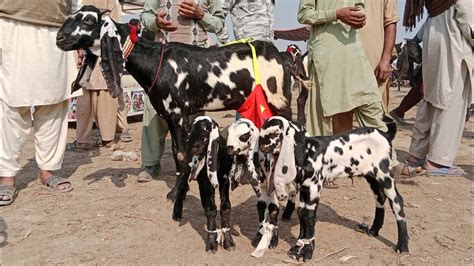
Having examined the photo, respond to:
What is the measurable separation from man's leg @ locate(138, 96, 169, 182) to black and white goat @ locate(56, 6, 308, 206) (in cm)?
78

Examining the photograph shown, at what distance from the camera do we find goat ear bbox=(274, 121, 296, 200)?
10.0 ft

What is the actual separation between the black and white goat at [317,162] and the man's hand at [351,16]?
1.13 metres

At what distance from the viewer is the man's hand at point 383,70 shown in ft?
16.3

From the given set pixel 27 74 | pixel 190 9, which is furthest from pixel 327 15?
pixel 27 74

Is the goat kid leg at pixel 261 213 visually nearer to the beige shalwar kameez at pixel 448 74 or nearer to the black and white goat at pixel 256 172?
the black and white goat at pixel 256 172

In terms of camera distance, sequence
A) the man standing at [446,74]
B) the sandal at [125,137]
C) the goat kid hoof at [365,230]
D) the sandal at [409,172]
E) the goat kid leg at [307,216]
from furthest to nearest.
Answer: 1. the sandal at [125,137]
2. the sandal at [409,172]
3. the man standing at [446,74]
4. the goat kid hoof at [365,230]
5. the goat kid leg at [307,216]

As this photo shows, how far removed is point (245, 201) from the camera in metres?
4.47

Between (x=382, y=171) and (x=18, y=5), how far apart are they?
3.34 metres

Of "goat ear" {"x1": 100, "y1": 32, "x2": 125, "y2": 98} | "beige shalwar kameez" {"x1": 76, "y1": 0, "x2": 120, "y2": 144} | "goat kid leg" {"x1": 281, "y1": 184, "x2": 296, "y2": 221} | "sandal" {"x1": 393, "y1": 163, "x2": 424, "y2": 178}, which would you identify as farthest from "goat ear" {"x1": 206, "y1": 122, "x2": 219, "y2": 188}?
"beige shalwar kameez" {"x1": 76, "y1": 0, "x2": 120, "y2": 144}

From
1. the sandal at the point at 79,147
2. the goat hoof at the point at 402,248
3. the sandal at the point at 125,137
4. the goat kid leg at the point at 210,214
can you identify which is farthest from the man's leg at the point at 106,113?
the goat hoof at the point at 402,248

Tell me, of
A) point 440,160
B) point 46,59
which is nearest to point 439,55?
point 440,160

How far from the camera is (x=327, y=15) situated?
4355 mm

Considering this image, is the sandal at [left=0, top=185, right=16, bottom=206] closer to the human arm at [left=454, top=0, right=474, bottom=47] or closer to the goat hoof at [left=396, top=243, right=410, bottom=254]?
the goat hoof at [left=396, top=243, right=410, bottom=254]

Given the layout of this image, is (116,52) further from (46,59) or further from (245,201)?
(245,201)
